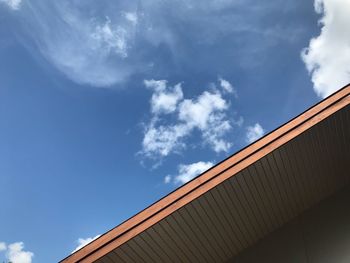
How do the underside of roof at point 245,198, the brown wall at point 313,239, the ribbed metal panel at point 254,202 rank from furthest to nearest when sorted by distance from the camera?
the brown wall at point 313,239 → the ribbed metal panel at point 254,202 → the underside of roof at point 245,198

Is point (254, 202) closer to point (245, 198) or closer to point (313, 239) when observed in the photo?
point (245, 198)

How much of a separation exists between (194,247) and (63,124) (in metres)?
13.6

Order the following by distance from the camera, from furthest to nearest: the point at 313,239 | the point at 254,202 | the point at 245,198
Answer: the point at 313,239 < the point at 254,202 < the point at 245,198

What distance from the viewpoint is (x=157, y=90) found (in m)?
A: 21.2

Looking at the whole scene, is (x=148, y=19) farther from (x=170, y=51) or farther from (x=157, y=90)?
(x=157, y=90)

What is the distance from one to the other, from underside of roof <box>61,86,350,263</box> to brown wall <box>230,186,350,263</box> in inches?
4.3

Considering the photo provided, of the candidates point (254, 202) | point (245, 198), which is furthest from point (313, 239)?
point (245, 198)

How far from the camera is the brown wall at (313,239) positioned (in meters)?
5.51

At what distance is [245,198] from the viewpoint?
Answer: 5418 millimetres

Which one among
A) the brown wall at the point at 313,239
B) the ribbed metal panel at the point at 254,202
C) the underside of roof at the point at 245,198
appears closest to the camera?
the underside of roof at the point at 245,198

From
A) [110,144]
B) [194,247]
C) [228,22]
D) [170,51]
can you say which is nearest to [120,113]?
[110,144]

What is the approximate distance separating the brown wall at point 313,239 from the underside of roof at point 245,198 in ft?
0.36

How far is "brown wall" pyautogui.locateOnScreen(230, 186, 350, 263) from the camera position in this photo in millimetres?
5512

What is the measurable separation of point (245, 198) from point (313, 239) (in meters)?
1.17
